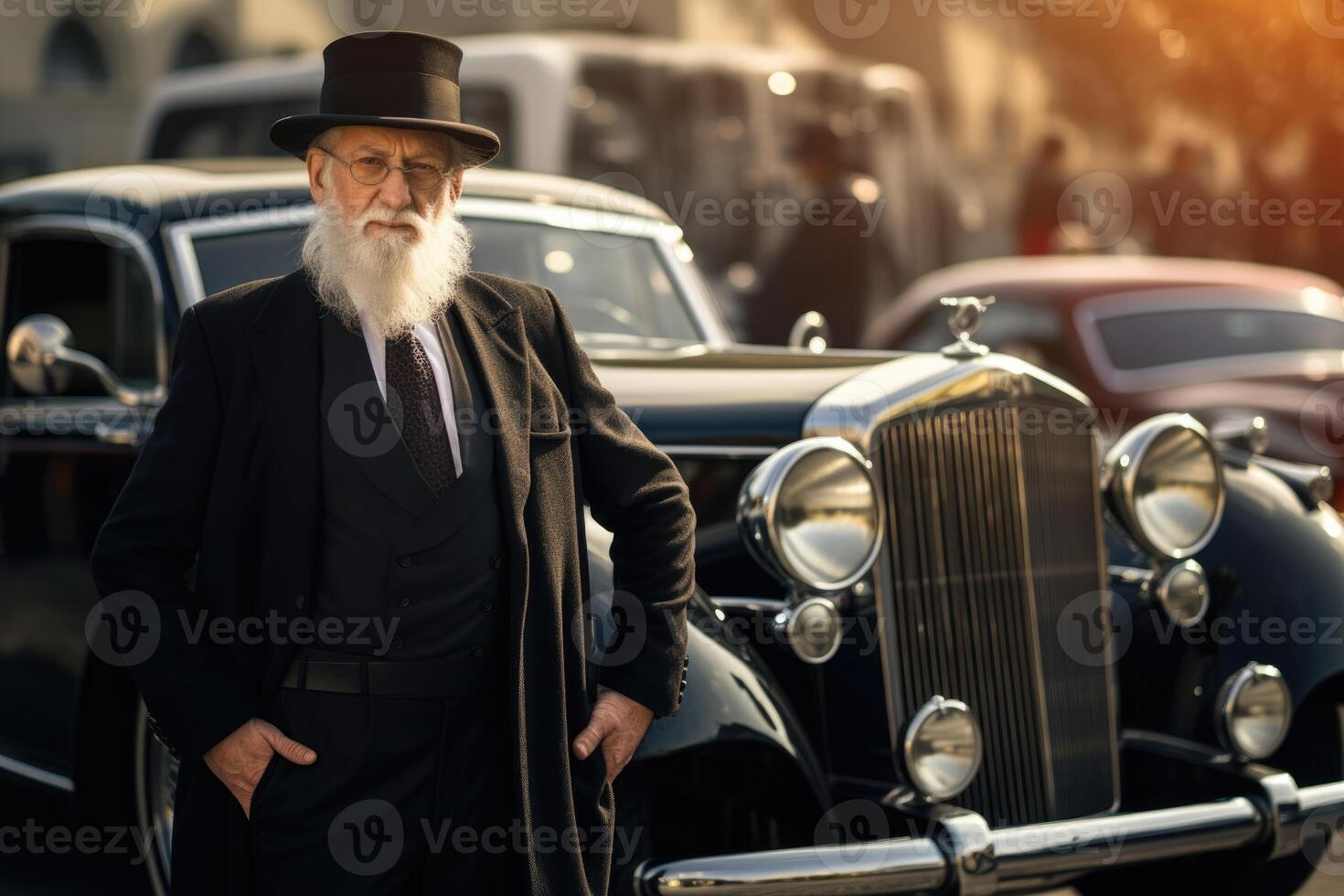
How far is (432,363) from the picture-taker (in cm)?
267

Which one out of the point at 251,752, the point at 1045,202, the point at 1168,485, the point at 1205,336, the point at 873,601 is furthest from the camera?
the point at 1045,202

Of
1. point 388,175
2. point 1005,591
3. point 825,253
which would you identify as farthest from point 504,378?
point 825,253

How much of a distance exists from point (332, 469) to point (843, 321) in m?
9.85

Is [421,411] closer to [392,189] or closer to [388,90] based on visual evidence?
[392,189]

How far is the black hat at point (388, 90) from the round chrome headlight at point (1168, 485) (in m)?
1.97

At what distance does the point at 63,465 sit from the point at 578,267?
153 cm

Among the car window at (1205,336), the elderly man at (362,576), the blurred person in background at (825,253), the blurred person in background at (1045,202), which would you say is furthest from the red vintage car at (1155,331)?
the elderly man at (362,576)

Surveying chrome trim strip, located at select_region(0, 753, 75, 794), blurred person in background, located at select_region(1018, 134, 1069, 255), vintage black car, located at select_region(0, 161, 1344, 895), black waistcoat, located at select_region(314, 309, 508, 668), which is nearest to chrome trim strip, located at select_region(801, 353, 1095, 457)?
vintage black car, located at select_region(0, 161, 1344, 895)

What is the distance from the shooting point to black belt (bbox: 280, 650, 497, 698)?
2.52 meters

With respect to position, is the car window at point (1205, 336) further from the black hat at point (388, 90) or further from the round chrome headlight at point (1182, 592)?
the black hat at point (388, 90)

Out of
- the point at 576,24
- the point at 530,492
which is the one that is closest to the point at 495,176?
the point at 530,492

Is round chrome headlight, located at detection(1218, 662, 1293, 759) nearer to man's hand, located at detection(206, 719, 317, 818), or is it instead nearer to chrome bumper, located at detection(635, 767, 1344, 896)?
chrome bumper, located at detection(635, 767, 1344, 896)

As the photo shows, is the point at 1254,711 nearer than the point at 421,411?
No

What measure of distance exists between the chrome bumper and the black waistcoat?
811mm
